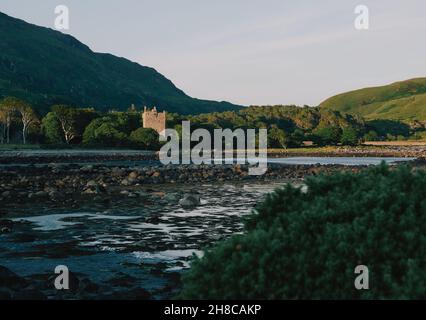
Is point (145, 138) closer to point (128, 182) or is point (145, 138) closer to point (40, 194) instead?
point (128, 182)

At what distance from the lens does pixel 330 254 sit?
645cm

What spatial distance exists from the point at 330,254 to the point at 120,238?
1300 cm

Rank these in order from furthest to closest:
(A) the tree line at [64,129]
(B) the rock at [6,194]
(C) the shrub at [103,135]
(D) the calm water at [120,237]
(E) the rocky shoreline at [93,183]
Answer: (C) the shrub at [103,135] < (A) the tree line at [64,129] < (E) the rocky shoreline at [93,183] < (B) the rock at [6,194] < (D) the calm water at [120,237]

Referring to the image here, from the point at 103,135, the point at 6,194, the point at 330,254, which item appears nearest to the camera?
the point at 330,254

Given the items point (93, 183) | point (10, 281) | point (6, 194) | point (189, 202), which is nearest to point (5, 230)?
point (10, 281)

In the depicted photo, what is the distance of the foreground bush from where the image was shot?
6285mm

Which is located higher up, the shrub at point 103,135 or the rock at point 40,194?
the shrub at point 103,135

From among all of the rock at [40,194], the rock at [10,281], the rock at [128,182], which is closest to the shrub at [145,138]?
the rock at [128,182]

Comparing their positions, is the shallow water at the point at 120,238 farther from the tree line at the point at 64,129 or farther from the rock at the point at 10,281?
the tree line at the point at 64,129

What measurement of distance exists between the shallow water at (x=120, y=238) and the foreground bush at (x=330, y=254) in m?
5.07

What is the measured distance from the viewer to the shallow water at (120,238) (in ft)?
44.4
